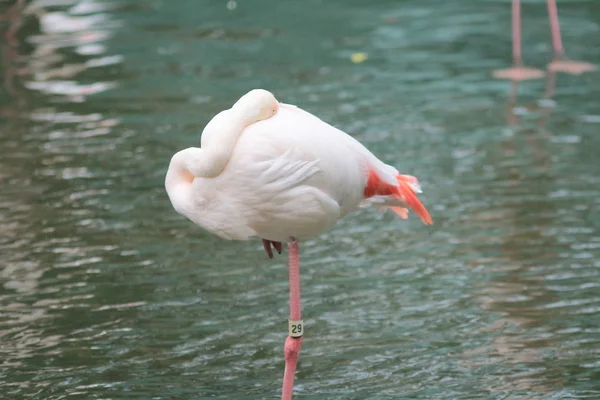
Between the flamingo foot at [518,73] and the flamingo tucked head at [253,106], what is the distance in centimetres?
602

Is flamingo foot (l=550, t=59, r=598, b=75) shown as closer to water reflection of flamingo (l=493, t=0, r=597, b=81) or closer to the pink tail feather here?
water reflection of flamingo (l=493, t=0, r=597, b=81)

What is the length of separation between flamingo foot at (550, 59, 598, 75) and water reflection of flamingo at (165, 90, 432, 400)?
6.00m

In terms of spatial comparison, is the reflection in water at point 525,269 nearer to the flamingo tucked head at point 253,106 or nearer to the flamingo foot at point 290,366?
the flamingo foot at point 290,366

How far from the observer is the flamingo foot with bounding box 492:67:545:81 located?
958cm

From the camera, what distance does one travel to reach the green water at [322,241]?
4.54 m

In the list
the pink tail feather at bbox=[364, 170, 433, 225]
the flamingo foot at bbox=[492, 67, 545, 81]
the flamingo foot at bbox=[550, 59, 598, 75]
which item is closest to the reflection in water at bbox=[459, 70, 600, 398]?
the pink tail feather at bbox=[364, 170, 433, 225]

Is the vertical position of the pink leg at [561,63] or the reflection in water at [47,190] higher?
the reflection in water at [47,190]

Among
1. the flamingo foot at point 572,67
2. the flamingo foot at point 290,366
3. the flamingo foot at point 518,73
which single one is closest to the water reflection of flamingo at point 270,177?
the flamingo foot at point 290,366

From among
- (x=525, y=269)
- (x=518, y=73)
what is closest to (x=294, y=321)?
(x=525, y=269)

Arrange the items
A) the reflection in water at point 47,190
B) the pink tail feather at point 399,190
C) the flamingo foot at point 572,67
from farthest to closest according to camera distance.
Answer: the flamingo foot at point 572,67 < the reflection in water at point 47,190 < the pink tail feather at point 399,190

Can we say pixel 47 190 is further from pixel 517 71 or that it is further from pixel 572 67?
pixel 572 67

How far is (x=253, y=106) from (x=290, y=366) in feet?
3.18

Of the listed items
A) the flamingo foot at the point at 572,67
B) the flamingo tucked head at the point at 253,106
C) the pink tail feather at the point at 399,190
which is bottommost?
the flamingo foot at the point at 572,67

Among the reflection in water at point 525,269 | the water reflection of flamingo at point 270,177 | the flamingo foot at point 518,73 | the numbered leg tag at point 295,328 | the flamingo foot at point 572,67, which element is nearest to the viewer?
the water reflection of flamingo at point 270,177
